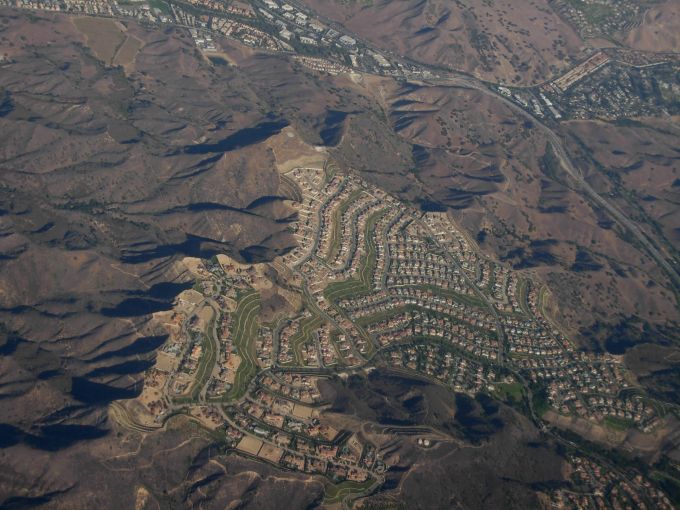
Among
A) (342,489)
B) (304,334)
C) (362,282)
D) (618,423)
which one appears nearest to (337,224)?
(362,282)

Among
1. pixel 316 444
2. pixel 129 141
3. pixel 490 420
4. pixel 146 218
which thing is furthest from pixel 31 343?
pixel 490 420

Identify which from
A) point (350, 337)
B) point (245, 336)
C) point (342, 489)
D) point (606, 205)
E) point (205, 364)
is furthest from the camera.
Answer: point (606, 205)

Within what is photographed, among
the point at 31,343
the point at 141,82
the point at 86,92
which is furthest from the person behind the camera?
the point at 141,82

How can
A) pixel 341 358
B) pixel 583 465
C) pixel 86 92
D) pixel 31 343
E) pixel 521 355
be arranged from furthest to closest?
pixel 86 92 → pixel 521 355 → pixel 341 358 → pixel 583 465 → pixel 31 343

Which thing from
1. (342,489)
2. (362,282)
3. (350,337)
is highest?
(362,282)

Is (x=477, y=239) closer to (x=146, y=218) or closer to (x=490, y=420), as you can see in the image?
(x=490, y=420)

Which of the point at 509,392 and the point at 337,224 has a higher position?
the point at 337,224

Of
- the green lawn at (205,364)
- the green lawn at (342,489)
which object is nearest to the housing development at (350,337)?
the green lawn at (205,364)

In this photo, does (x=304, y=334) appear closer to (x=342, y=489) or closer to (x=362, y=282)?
(x=362, y=282)
